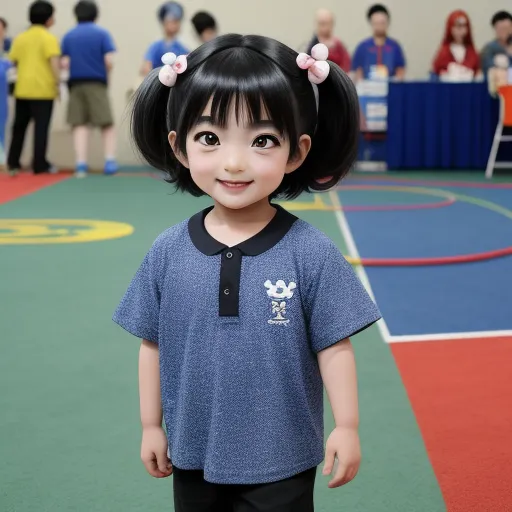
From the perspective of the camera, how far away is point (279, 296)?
1.49m

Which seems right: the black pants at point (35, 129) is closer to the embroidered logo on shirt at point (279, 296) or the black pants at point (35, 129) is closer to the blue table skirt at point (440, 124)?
the blue table skirt at point (440, 124)

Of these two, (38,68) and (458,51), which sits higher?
(458,51)

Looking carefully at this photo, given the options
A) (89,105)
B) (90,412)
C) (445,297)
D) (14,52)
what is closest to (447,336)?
(445,297)

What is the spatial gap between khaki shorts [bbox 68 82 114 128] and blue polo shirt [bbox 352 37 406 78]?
2.89 metres

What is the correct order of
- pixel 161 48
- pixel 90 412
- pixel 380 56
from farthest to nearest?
pixel 380 56, pixel 161 48, pixel 90 412

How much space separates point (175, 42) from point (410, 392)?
7.35 meters

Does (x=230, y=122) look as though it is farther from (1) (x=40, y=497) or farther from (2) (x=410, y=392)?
(2) (x=410, y=392)

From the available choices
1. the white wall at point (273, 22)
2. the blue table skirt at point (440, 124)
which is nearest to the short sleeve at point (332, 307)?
the blue table skirt at point (440, 124)

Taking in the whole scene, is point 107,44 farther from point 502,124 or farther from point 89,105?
point 502,124

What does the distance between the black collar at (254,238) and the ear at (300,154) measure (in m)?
0.07

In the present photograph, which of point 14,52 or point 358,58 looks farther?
point 358,58

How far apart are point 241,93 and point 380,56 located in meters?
9.60

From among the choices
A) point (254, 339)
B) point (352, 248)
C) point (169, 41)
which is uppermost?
point (169, 41)

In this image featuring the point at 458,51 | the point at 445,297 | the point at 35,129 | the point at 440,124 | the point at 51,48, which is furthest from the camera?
the point at 458,51
